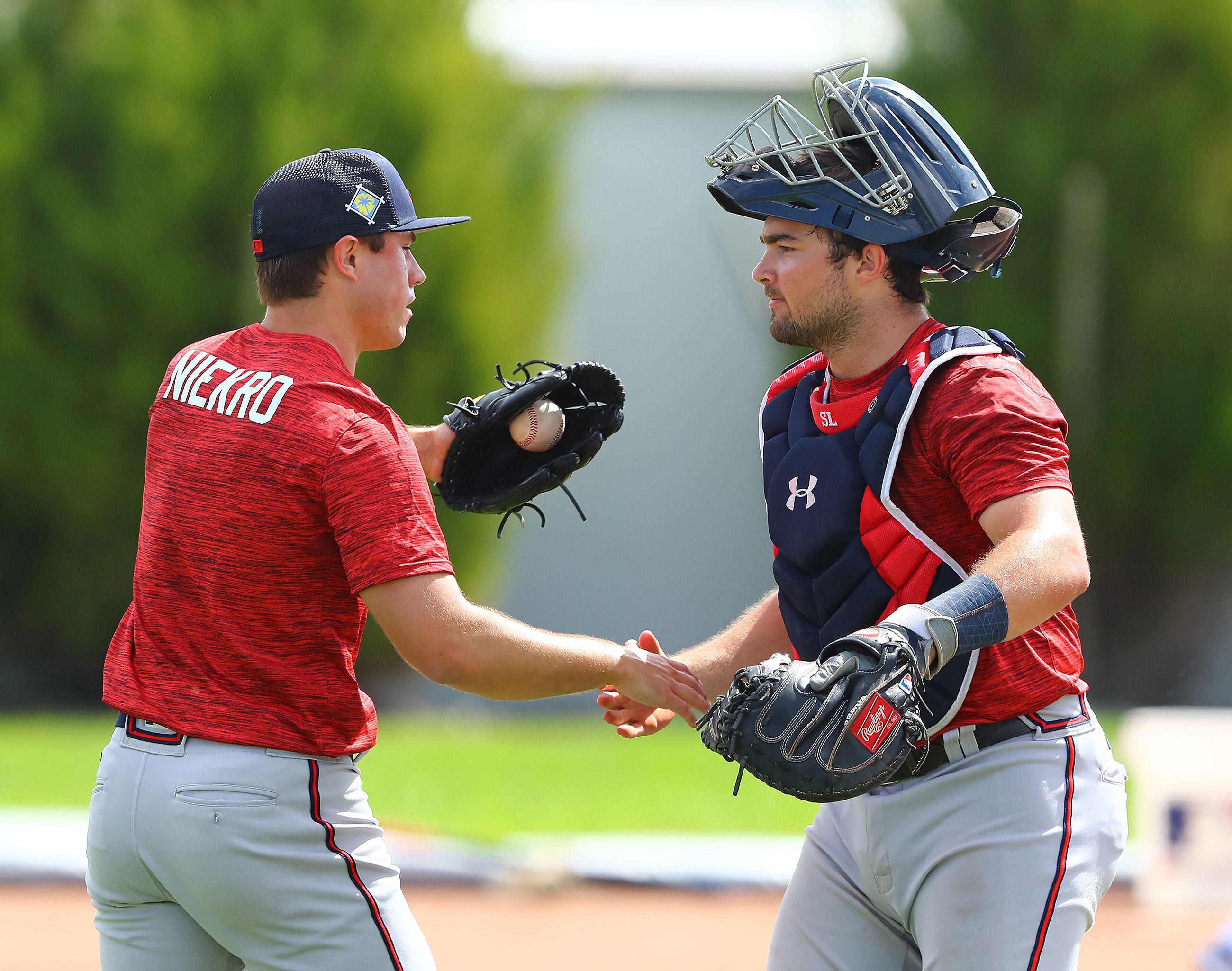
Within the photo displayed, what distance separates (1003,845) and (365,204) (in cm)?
179

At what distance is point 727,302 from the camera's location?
1639cm

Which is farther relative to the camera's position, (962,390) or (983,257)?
(983,257)

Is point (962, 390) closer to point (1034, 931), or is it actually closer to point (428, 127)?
point (1034, 931)

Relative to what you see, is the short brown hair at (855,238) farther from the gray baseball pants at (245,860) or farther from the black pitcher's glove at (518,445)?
the gray baseball pants at (245,860)

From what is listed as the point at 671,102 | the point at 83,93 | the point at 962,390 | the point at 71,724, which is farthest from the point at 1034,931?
the point at 671,102

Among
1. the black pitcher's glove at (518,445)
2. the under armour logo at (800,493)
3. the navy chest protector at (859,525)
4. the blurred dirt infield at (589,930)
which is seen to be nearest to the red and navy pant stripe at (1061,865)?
the navy chest protector at (859,525)

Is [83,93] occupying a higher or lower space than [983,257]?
higher

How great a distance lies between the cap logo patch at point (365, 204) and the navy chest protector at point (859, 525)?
0.99 meters

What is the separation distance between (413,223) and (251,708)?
1082mm

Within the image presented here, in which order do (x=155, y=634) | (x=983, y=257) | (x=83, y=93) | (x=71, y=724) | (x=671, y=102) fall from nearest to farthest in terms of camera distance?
(x=155, y=634) → (x=983, y=257) → (x=71, y=724) → (x=83, y=93) → (x=671, y=102)

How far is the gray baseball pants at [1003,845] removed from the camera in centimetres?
276

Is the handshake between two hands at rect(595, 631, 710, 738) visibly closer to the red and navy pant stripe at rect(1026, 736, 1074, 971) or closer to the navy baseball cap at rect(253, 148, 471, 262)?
the red and navy pant stripe at rect(1026, 736, 1074, 971)

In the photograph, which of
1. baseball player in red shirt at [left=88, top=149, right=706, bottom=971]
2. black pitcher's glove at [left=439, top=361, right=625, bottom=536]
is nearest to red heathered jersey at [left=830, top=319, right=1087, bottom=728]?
baseball player in red shirt at [left=88, top=149, right=706, bottom=971]

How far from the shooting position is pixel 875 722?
2.56 metres
